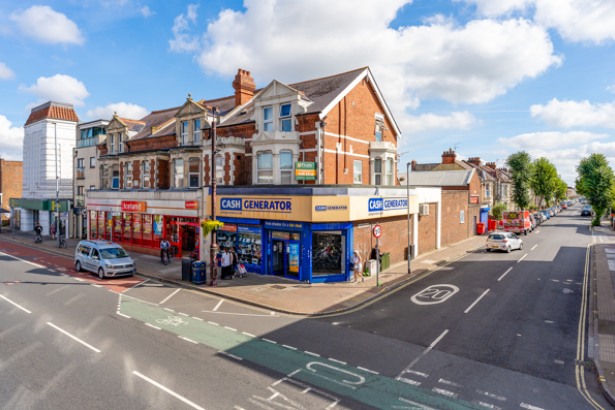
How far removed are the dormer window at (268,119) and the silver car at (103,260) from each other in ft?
37.6

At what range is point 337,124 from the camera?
21469 millimetres

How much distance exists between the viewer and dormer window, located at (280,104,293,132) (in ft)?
70.7

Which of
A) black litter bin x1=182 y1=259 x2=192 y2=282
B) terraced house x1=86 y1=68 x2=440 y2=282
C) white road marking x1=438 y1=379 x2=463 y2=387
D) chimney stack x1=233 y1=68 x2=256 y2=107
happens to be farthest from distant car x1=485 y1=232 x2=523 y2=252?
black litter bin x1=182 y1=259 x2=192 y2=282

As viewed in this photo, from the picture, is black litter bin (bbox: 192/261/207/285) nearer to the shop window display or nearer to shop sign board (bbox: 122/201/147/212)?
the shop window display

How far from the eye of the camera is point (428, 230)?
28.7 m

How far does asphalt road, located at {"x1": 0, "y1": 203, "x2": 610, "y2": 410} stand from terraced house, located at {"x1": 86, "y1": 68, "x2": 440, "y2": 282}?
5060 millimetres

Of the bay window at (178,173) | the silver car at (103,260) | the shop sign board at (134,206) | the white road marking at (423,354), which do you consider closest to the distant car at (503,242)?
the white road marking at (423,354)

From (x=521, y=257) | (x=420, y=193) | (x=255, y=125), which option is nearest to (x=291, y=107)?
(x=255, y=125)

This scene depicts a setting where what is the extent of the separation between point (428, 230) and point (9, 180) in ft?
220

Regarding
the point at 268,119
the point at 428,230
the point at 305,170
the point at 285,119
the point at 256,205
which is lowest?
the point at 428,230

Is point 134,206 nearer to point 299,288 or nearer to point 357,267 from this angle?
point 299,288

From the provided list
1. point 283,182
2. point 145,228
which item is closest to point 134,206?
point 145,228

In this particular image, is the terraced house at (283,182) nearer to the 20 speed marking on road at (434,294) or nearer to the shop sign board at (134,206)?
the shop sign board at (134,206)

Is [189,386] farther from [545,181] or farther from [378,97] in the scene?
[545,181]
